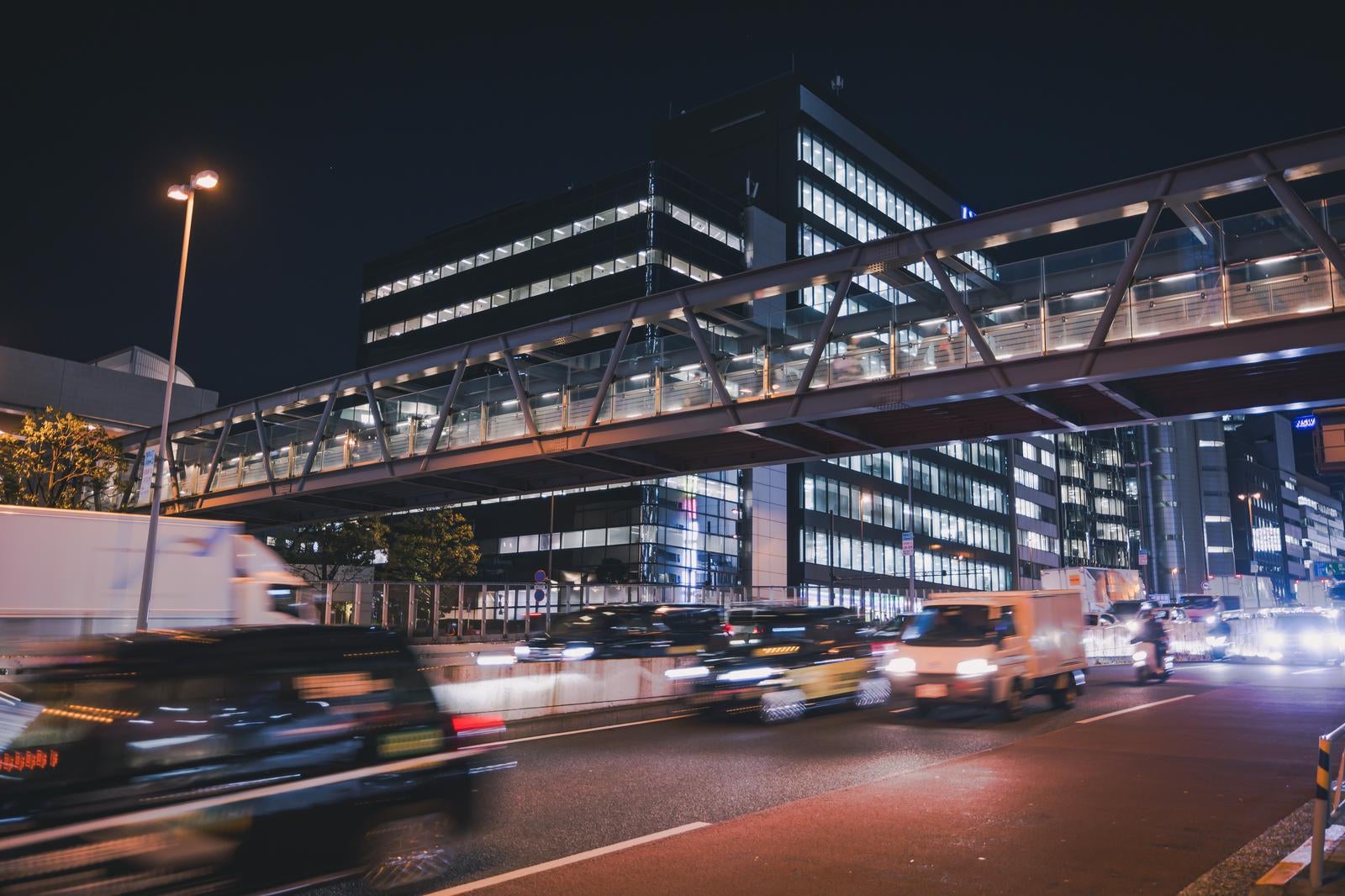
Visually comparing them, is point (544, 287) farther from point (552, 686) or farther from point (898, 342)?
point (552, 686)

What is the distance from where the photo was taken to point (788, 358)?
83.3ft

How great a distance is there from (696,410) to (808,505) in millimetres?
46424

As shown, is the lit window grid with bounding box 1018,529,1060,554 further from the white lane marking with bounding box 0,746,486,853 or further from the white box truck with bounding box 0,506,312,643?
the white lane marking with bounding box 0,746,486,853

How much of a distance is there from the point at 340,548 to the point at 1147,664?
39.5m

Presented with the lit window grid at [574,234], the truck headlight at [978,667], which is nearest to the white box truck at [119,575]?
the truck headlight at [978,667]

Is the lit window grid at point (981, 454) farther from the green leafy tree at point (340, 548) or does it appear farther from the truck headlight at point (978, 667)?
the truck headlight at point (978, 667)

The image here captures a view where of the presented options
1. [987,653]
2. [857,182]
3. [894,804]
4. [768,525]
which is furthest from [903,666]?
[857,182]

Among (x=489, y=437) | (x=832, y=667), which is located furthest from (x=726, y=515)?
(x=832, y=667)

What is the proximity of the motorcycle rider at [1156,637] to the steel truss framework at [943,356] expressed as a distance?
16.8 feet

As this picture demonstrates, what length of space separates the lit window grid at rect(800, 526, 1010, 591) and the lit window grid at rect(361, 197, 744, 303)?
23068mm

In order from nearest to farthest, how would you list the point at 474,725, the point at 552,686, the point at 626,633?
the point at 474,725, the point at 552,686, the point at 626,633

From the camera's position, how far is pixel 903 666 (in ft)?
52.9

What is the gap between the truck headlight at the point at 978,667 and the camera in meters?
15.2

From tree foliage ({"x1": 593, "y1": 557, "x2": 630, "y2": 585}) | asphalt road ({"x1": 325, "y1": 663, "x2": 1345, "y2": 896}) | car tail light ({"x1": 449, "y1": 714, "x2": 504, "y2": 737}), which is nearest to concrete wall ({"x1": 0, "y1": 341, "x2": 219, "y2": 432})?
tree foliage ({"x1": 593, "y1": 557, "x2": 630, "y2": 585})
